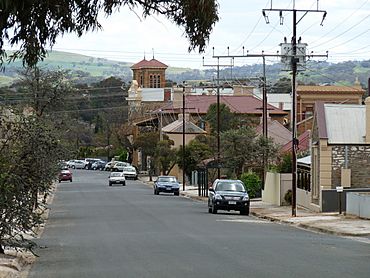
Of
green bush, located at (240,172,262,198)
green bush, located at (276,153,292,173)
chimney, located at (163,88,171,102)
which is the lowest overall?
green bush, located at (240,172,262,198)

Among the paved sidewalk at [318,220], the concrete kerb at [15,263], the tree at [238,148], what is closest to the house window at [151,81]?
the tree at [238,148]

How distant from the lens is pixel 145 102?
5276 inches

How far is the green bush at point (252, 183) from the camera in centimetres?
5897

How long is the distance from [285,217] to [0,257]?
71.6 feet

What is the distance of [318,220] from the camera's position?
3656 centimetres

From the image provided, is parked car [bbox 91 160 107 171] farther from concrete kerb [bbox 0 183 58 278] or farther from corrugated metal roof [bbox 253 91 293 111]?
concrete kerb [bbox 0 183 58 278]

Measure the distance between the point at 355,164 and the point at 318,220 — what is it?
6.92m

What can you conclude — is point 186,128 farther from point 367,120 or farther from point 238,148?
point 367,120

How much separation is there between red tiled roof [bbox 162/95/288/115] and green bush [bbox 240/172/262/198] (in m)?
47.1

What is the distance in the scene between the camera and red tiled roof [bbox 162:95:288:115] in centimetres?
10866

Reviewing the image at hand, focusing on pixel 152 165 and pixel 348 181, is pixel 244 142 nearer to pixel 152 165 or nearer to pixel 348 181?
pixel 348 181

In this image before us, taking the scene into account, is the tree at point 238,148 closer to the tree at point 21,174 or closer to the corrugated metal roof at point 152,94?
the tree at point 21,174

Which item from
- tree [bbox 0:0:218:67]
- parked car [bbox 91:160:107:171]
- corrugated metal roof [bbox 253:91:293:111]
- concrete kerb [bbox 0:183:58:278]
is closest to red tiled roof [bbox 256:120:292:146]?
corrugated metal roof [bbox 253:91:293:111]

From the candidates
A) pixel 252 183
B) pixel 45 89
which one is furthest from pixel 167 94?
pixel 45 89
